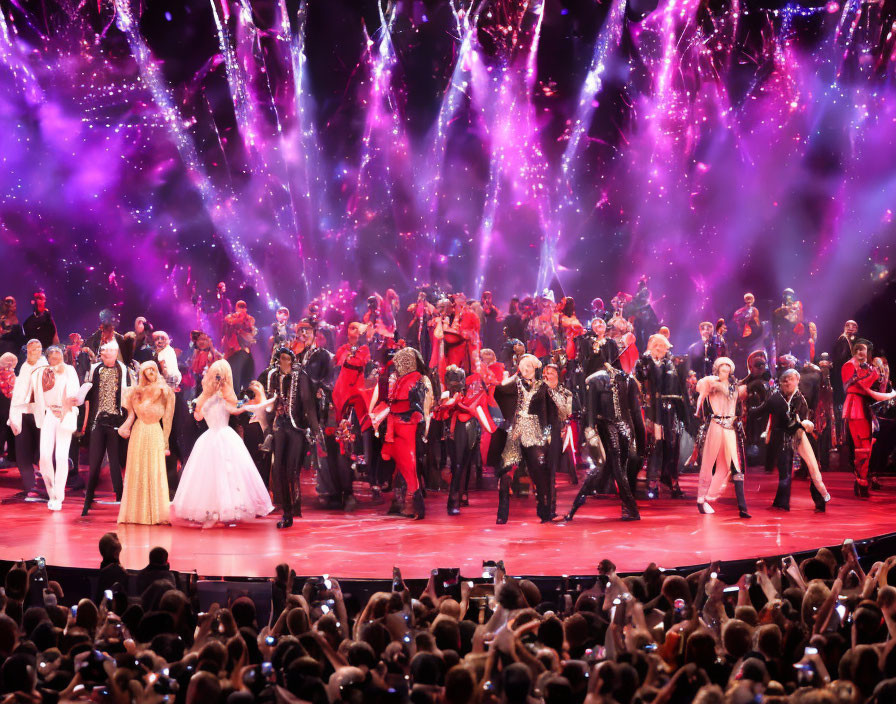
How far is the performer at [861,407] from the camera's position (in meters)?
11.3

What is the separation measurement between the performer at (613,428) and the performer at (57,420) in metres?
5.17

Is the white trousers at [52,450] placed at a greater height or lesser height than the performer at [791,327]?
lesser

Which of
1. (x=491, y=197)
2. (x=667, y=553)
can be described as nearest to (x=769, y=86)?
(x=491, y=197)

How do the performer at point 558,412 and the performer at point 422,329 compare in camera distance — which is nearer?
the performer at point 558,412

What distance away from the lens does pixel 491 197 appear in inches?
880

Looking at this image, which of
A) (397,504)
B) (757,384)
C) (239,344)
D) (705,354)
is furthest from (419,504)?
(239,344)

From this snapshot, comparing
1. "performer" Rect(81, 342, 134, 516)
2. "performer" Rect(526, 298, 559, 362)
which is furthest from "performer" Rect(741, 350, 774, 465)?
"performer" Rect(81, 342, 134, 516)

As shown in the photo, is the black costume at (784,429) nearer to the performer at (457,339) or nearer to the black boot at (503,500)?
the black boot at (503,500)

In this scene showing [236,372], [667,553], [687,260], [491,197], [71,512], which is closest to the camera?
[667,553]

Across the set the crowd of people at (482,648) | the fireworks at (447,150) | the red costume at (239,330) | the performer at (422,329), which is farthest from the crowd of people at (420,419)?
the fireworks at (447,150)

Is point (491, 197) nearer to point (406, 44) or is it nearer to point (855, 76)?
point (406, 44)

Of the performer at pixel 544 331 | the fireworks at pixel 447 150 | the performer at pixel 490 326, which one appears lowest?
the performer at pixel 544 331

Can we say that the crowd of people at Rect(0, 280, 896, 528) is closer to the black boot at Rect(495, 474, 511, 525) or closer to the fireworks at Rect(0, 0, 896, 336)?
the black boot at Rect(495, 474, 511, 525)

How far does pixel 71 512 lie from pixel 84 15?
11.8m
